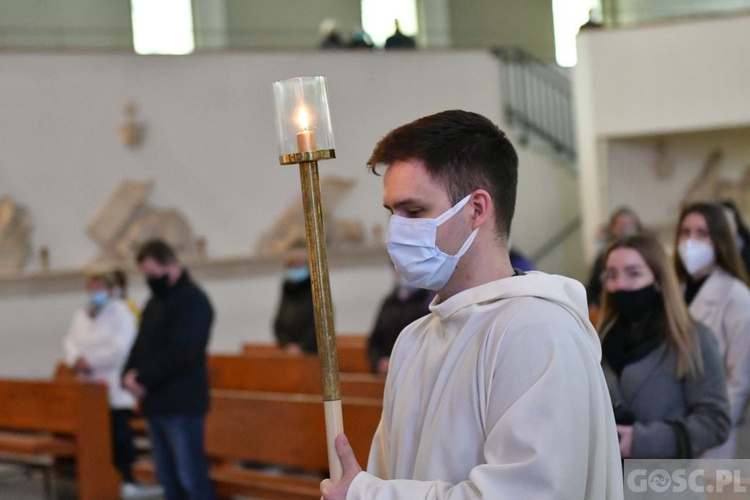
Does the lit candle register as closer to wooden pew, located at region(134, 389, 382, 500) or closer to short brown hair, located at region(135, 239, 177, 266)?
wooden pew, located at region(134, 389, 382, 500)

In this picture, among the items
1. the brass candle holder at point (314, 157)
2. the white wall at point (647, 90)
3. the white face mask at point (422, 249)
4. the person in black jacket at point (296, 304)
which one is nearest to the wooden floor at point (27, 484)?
the person in black jacket at point (296, 304)

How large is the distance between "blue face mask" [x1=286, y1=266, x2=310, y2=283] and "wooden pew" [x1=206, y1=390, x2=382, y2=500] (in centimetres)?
139

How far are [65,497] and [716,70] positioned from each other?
27.4ft

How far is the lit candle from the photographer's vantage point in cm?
204

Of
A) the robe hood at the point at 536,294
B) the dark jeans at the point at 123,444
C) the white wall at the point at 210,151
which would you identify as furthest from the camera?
the white wall at the point at 210,151

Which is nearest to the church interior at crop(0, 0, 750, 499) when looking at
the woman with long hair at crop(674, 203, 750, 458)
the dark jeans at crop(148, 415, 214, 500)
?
the dark jeans at crop(148, 415, 214, 500)

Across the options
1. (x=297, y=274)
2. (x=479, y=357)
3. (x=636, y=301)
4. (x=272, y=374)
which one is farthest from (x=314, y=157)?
(x=297, y=274)

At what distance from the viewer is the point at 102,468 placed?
7.44 meters

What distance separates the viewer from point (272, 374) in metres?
7.68

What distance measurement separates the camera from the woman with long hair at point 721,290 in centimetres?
416

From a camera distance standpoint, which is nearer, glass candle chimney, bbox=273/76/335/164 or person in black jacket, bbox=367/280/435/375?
glass candle chimney, bbox=273/76/335/164

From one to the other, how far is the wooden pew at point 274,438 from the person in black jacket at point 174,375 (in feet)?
0.97

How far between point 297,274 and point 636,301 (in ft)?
16.0

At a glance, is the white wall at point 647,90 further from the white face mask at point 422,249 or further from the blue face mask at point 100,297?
the white face mask at point 422,249
